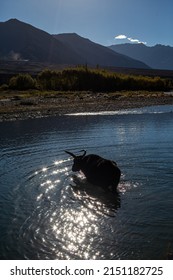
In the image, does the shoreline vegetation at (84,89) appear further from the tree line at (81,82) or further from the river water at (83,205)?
the river water at (83,205)

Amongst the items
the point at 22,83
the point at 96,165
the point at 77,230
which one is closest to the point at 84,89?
the point at 22,83

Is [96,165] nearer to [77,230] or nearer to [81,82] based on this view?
[77,230]

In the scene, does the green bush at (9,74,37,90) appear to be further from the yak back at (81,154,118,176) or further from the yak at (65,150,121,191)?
the yak back at (81,154,118,176)

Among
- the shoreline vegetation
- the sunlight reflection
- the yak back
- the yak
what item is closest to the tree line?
the shoreline vegetation

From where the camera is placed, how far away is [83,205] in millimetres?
14734

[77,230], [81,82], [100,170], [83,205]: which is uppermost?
[81,82]

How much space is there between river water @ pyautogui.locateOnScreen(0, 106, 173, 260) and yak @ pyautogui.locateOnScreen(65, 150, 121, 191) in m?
0.35

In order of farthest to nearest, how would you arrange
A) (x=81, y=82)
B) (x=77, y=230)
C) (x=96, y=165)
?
(x=81, y=82) → (x=96, y=165) → (x=77, y=230)

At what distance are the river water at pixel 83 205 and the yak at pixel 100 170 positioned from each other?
35 centimetres

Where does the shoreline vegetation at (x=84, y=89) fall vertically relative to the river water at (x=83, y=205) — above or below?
above

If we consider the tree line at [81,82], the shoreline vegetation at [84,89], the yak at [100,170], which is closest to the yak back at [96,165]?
the yak at [100,170]

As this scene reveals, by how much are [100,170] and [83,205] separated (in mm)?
2044

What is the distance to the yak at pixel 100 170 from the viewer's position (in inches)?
621

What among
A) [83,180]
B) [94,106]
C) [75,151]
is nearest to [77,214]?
[83,180]
